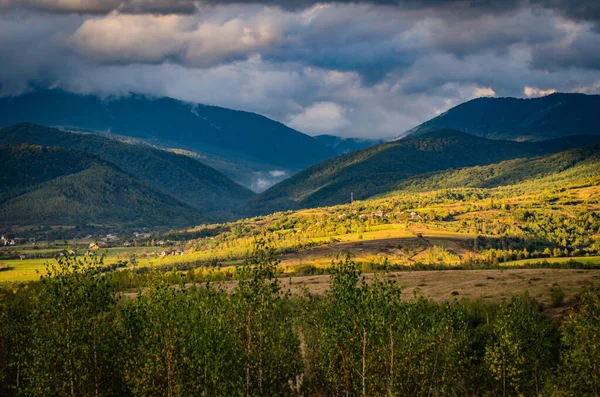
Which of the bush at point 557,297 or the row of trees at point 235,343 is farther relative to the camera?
the bush at point 557,297

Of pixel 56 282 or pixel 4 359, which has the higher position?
pixel 56 282

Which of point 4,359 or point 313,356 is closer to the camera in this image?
point 313,356

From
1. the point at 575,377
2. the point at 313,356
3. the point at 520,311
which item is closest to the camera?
the point at 575,377

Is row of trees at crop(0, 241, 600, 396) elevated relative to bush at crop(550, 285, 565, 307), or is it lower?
elevated

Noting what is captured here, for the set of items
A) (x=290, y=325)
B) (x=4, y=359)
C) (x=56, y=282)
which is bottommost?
(x=4, y=359)

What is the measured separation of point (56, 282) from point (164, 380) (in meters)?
14.9

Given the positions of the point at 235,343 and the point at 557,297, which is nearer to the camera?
the point at 235,343

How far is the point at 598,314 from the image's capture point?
226 feet

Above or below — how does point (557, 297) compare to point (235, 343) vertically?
below

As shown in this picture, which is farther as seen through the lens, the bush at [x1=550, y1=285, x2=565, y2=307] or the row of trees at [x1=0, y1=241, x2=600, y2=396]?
the bush at [x1=550, y1=285, x2=565, y2=307]

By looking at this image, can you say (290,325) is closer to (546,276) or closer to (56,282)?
(56,282)

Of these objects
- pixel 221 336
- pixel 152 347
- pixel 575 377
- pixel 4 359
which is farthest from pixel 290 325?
pixel 4 359

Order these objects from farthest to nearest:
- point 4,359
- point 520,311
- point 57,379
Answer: point 4,359
point 520,311
point 57,379

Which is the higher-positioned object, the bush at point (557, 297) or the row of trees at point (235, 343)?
the row of trees at point (235, 343)
